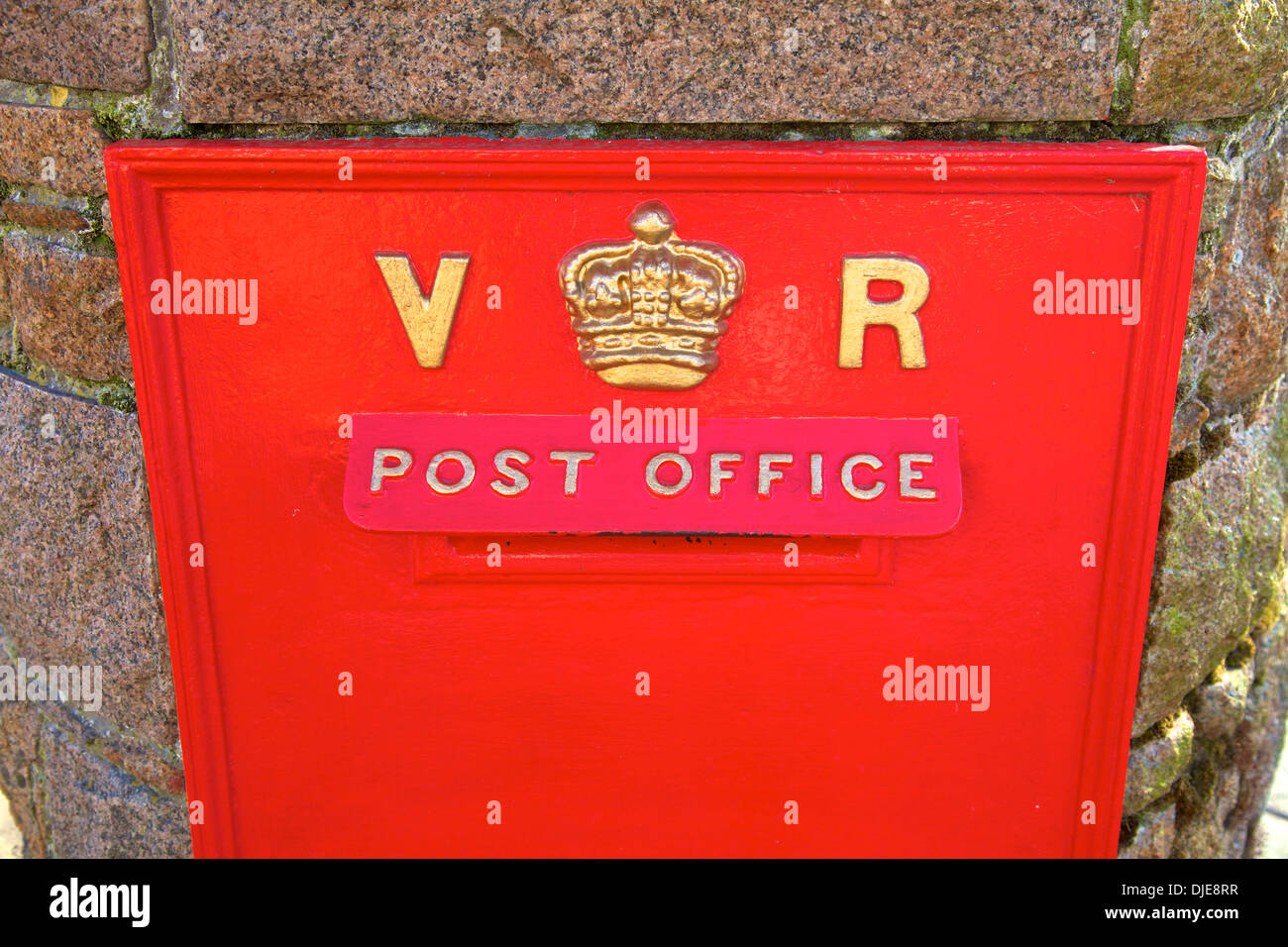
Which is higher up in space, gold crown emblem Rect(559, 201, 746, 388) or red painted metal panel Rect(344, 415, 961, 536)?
gold crown emblem Rect(559, 201, 746, 388)

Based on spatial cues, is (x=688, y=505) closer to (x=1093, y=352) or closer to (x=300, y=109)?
(x=1093, y=352)

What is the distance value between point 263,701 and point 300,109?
0.76 m

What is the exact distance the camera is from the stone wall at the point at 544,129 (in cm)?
103

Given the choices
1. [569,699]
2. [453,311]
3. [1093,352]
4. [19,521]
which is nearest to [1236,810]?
[1093,352]

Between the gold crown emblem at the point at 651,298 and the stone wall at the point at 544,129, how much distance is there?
0.16 m

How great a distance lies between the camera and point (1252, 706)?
1498 mm

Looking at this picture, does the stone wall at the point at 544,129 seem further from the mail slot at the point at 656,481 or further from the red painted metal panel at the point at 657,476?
the red painted metal panel at the point at 657,476

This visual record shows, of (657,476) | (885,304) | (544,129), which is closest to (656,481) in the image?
(657,476)

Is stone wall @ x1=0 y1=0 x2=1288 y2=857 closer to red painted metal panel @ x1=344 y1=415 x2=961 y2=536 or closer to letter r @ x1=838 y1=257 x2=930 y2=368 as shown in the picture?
letter r @ x1=838 y1=257 x2=930 y2=368

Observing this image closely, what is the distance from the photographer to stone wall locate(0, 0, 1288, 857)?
1033 mm

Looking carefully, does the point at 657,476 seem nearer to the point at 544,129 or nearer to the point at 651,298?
the point at 651,298

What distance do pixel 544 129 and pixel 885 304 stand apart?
0.46 metres

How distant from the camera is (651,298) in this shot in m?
1.03

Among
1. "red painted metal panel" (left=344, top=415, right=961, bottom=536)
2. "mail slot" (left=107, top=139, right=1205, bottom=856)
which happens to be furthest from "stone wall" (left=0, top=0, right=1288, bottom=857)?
"red painted metal panel" (left=344, top=415, right=961, bottom=536)
